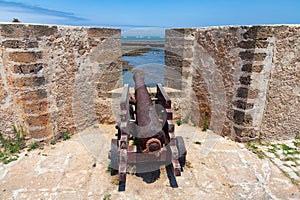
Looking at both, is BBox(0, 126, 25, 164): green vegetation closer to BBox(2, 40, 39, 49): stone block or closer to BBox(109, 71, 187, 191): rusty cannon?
BBox(2, 40, 39, 49): stone block

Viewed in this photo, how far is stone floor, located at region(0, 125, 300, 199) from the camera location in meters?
2.44

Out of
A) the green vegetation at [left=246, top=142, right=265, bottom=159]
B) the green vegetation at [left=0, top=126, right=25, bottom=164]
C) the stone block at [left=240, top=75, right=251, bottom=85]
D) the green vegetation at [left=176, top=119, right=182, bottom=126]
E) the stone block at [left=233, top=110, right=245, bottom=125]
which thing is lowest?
the green vegetation at [left=246, top=142, right=265, bottom=159]

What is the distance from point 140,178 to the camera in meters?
2.72

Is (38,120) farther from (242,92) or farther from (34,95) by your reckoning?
(242,92)

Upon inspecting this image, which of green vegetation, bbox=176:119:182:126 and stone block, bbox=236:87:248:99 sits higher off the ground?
stone block, bbox=236:87:248:99

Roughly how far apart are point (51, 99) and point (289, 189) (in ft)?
11.9

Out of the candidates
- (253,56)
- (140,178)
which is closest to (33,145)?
(140,178)

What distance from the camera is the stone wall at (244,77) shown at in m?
3.21

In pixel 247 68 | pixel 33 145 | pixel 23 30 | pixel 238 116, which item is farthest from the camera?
pixel 238 116

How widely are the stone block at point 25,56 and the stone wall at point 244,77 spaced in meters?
2.66

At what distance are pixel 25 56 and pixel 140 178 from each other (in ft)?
7.83

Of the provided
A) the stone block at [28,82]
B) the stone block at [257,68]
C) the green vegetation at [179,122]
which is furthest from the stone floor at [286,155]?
the stone block at [28,82]

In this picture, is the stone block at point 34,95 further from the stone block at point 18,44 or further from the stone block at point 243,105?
the stone block at point 243,105

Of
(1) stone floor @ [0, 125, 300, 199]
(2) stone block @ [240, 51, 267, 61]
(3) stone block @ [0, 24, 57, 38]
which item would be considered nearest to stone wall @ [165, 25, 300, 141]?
(2) stone block @ [240, 51, 267, 61]
